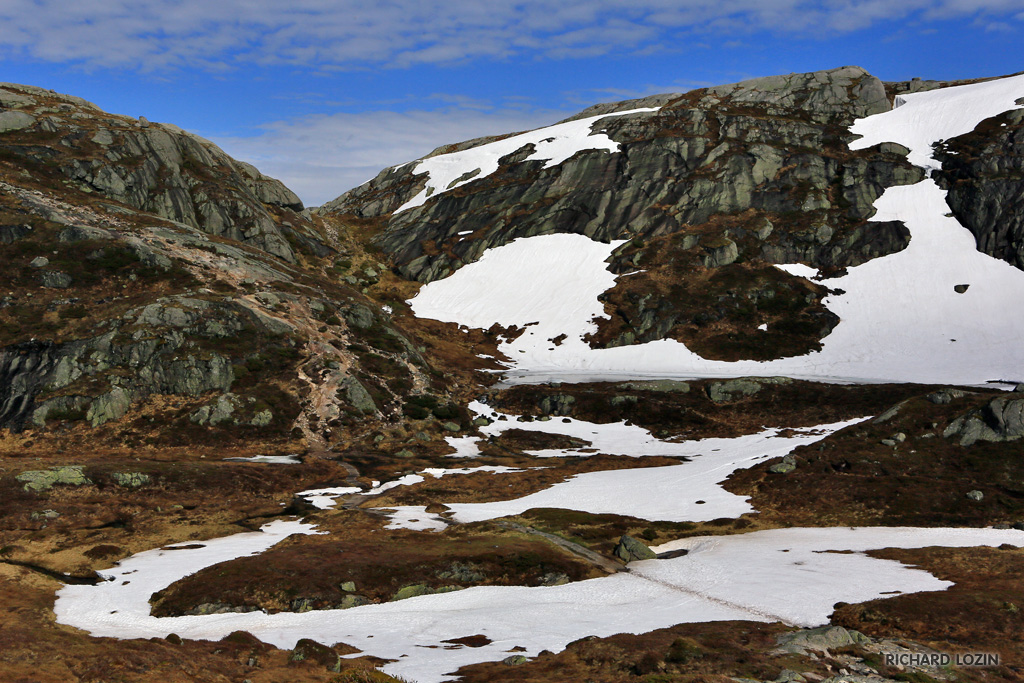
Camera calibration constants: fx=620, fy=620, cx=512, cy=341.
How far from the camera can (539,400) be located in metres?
81.0

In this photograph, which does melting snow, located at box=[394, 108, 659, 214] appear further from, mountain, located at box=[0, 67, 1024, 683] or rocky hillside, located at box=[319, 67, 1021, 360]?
mountain, located at box=[0, 67, 1024, 683]

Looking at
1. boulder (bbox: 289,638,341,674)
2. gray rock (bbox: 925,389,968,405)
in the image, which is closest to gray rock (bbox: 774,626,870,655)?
boulder (bbox: 289,638,341,674)

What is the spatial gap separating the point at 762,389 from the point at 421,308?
6299 centimetres

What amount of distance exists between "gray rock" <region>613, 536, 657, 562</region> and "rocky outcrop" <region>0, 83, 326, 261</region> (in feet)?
289

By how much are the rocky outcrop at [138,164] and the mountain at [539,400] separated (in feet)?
2.74

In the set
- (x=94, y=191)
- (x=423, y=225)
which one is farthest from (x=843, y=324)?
(x=94, y=191)

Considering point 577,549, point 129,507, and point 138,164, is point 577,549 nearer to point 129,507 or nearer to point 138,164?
point 129,507

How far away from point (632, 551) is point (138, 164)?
102 meters

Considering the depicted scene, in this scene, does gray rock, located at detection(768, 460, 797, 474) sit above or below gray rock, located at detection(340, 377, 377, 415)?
below

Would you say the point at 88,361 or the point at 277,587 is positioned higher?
the point at 88,361

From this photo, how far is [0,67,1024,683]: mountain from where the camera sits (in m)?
28.4

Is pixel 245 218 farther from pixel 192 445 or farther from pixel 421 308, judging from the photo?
pixel 192 445

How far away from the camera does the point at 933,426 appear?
177 ft

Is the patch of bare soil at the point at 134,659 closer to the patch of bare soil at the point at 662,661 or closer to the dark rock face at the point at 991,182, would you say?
the patch of bare soil at the point at 662,661
